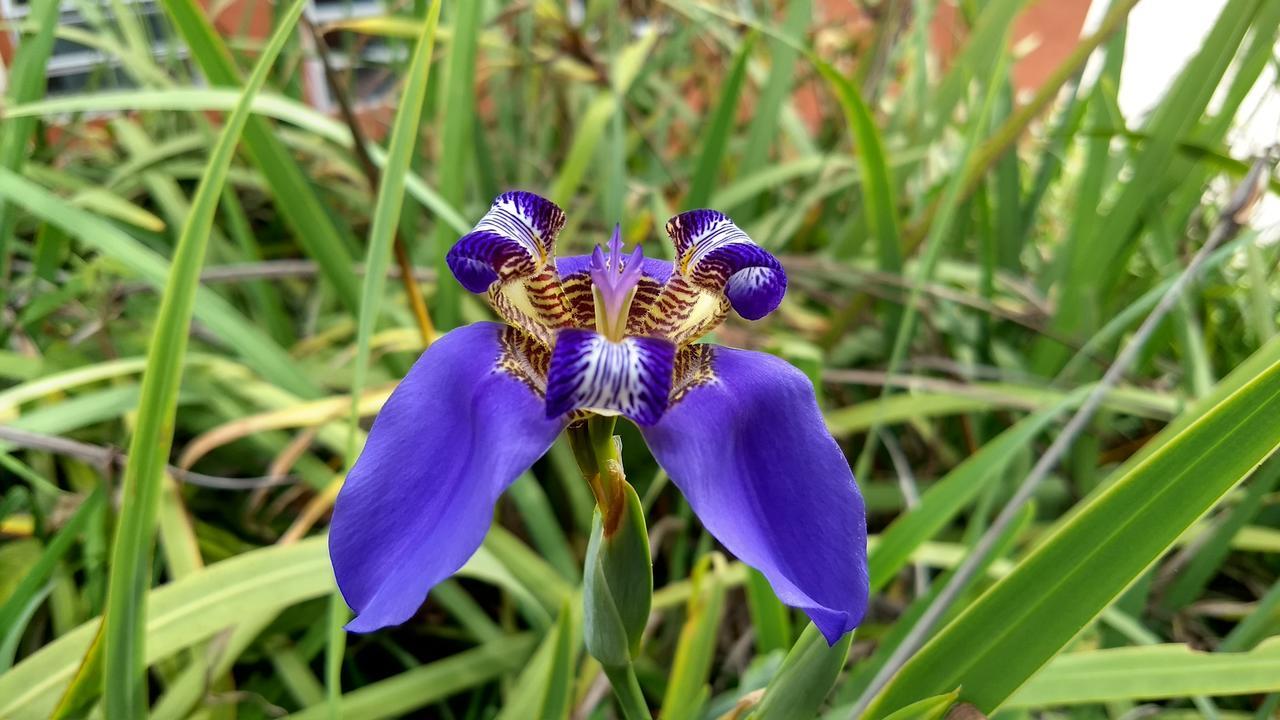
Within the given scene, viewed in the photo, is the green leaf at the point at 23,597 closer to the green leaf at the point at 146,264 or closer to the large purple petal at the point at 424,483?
the green leaf at the point at 146,264

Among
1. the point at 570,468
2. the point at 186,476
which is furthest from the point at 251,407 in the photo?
the point at 570,468

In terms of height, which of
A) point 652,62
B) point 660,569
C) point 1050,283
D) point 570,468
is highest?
point 652,62

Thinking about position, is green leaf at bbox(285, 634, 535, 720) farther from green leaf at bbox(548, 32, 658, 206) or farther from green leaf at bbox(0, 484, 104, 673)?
green leaf at bbox(548, 32, 658, 206)

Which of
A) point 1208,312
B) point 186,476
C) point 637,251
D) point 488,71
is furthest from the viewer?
point 488,71

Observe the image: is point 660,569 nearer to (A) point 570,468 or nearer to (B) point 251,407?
(A) point 570,468

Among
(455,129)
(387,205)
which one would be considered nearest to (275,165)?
(455,129)

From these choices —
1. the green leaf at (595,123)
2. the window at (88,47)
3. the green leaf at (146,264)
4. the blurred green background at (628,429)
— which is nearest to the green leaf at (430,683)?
the blurred green background at (628,429)

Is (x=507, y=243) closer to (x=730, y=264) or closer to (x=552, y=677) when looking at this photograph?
(x=730, y=264)
